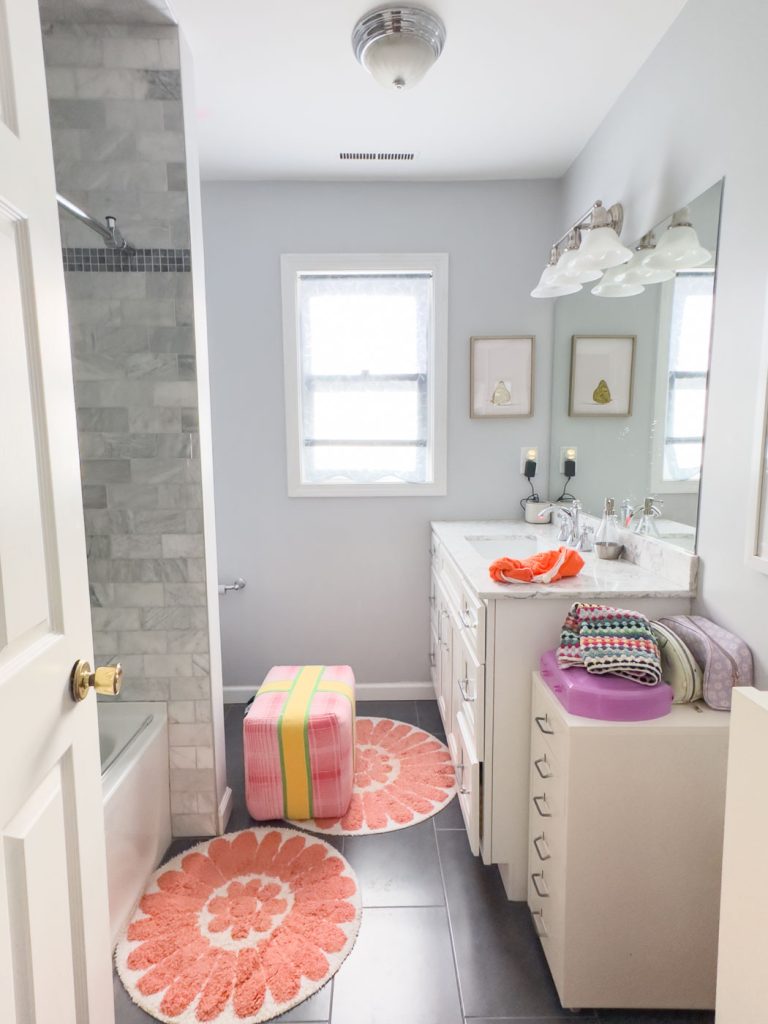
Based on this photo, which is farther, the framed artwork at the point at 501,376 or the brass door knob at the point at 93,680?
the framed artwork at the point at 501,376

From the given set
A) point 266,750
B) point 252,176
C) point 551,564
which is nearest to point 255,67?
point 252,176

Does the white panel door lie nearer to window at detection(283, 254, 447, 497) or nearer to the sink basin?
the sink basin

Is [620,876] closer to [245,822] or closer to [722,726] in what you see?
[722,726]

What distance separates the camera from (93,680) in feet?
2.94

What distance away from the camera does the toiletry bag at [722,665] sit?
1271 millimetres

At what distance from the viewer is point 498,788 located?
5.16ft

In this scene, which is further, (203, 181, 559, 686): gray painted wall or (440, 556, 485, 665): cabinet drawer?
(203, 181, 559, 686): gray painted wall

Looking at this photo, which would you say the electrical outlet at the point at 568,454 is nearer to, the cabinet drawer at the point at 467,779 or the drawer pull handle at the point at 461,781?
the cabinet drawer at the point at 467,779

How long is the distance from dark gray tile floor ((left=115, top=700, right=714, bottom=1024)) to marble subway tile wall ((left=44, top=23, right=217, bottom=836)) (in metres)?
0.63

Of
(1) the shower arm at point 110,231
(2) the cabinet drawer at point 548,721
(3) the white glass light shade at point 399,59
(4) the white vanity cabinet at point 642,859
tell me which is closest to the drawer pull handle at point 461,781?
(2) the cabinet drawer at point 548,721

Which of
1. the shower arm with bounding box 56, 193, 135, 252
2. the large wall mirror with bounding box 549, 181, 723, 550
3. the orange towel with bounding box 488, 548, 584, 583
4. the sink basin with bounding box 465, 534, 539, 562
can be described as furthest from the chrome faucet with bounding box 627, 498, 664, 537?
the shower arm with bounding box 56, 193, 135, 252

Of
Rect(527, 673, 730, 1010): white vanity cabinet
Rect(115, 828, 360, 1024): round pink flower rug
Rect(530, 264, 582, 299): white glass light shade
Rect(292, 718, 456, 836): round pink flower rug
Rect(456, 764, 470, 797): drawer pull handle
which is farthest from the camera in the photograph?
Rect(530, 264, 582, 299): white glass light shade

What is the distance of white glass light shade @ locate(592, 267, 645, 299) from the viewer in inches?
72.7

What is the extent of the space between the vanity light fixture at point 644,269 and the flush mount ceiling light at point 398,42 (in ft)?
2.87
